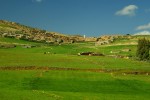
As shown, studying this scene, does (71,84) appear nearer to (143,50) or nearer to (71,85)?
(71,85)

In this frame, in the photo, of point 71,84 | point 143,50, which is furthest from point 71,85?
point 143,50

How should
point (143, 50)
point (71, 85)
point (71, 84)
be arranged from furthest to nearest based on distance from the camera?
point (143, 50)
point (71, 84)
point (71, 85)

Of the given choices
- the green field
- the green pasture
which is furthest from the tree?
the green pasture

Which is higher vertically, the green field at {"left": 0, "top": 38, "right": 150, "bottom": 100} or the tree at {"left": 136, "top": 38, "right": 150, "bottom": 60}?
the tree at {"left": 136, "top": 38, "right": 150, "bottom": 60}

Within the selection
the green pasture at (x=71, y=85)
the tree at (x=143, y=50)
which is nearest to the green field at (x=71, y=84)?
the green pasture at (x=71, y=85)

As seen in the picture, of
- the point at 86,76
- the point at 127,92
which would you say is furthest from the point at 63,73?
the point at 127,92

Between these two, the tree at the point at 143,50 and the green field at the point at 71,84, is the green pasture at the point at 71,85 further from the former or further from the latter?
the tree at the point at 143,50

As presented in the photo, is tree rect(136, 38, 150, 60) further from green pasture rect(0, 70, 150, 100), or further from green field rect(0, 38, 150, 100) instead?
green pasture rect(0, 70, 150, 100)

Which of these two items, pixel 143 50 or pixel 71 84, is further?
pixel 143 50

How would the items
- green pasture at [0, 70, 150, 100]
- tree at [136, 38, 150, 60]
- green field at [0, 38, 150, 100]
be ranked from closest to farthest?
green field at [0, 38, 150, 100] → green pasture at [0, 70, 150, 100] → tree at [136, 38, 150, 60]

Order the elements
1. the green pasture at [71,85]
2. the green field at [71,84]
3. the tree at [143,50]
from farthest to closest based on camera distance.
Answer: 1. the tree at [143,50]
2. the green pasture at [71,85]
3. the green field at [71,84]

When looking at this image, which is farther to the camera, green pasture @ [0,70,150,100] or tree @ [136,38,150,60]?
tree @ [136,38,150,60]

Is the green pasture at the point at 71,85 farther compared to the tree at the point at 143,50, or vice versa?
the tree at the point at 143,50

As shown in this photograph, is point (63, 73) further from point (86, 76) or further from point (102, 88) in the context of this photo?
point (102, 88)
